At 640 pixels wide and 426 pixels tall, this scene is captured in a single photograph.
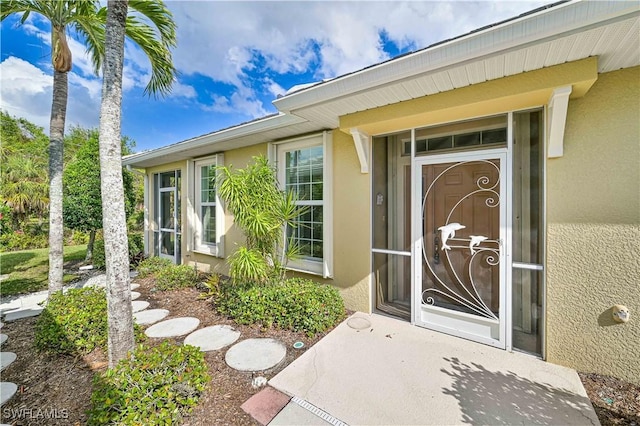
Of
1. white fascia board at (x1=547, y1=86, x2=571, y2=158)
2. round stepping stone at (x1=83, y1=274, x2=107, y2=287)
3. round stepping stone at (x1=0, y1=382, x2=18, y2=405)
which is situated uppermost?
white fascia board at (x1=547, y1=86, x2=571, y2=158)

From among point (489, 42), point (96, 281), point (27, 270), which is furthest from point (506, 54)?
point (27, 270)

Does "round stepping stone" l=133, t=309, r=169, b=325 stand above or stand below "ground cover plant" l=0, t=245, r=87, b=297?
below

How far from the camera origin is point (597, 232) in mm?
2838

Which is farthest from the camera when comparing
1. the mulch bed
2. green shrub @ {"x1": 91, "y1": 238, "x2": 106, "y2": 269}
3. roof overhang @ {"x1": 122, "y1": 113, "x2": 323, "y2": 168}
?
green shrub @ {"x1": 91, "y1": 238, "x2": 106, "y2": 269}

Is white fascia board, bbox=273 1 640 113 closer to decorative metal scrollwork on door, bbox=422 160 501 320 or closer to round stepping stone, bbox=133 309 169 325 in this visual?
decorative metal scrollwork on door, bbox=422 160 501 320

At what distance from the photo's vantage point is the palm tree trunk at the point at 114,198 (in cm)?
262

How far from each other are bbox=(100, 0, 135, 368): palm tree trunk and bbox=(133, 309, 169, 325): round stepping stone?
2.08 metres

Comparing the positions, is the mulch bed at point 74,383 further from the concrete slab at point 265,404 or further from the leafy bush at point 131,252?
the leafy bush at point 131,252

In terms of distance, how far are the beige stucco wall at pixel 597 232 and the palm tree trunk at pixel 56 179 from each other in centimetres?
767

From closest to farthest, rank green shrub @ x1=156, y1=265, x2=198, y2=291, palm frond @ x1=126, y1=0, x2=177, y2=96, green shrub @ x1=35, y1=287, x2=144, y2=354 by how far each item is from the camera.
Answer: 1. green shrub @ x1=35, y1=287, x2=144, y2=354
2. palm frond @ x1=126, y1=0, x2=177, y2=96
3. green shrub @ x1=156, y1=265, x2=198, y2=291

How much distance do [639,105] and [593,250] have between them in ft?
5.28

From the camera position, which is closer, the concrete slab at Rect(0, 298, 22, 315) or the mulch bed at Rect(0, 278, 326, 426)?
the mulch bed at Rect(0, 278, 326, 426)

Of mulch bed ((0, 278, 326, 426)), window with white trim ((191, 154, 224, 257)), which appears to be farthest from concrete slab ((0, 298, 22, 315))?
window with white trim ((191, 154, 224, 257))

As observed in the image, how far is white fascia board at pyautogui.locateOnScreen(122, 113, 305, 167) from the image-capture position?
4654mm
